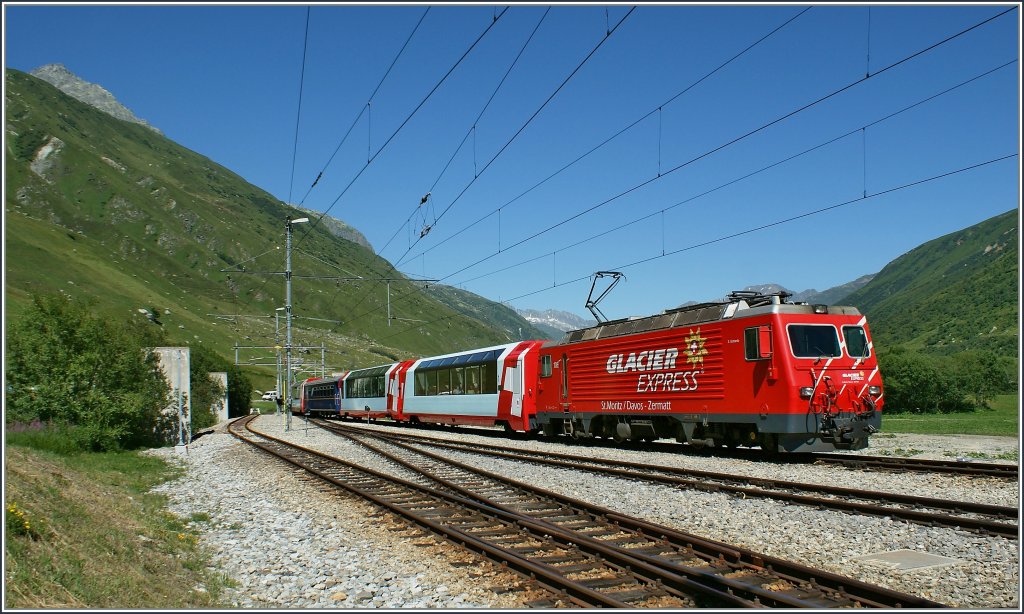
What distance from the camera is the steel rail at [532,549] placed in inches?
291

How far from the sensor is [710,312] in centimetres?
2034

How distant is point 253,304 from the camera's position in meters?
190

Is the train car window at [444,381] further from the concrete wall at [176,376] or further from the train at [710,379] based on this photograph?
the concrete wall at [176,376]

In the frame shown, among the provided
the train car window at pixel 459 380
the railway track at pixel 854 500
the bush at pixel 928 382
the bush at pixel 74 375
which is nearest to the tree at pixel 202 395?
the bush at pixel 74 375

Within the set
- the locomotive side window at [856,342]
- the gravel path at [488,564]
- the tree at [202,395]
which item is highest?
the locomotive side window at [856,342]

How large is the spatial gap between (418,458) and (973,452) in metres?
15.9

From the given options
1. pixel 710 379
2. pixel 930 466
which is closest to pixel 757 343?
pixel 710 379

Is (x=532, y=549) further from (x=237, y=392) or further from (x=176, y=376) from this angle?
(x=237, y=392)

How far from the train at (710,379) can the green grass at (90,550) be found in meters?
12.9

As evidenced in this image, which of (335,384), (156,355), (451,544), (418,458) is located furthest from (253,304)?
(451,544)

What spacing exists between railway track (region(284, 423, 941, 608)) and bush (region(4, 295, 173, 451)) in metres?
17.9

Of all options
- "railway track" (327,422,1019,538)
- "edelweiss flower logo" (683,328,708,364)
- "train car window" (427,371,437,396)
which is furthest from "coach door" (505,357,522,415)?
"railway track" (327,422,1019,538)

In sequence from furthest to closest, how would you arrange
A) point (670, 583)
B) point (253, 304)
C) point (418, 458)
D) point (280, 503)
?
point (253, 304), point (418, 458), point (280, 503), point (670, 583)

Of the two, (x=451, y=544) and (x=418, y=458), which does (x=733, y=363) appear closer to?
(x=418, y=458)
